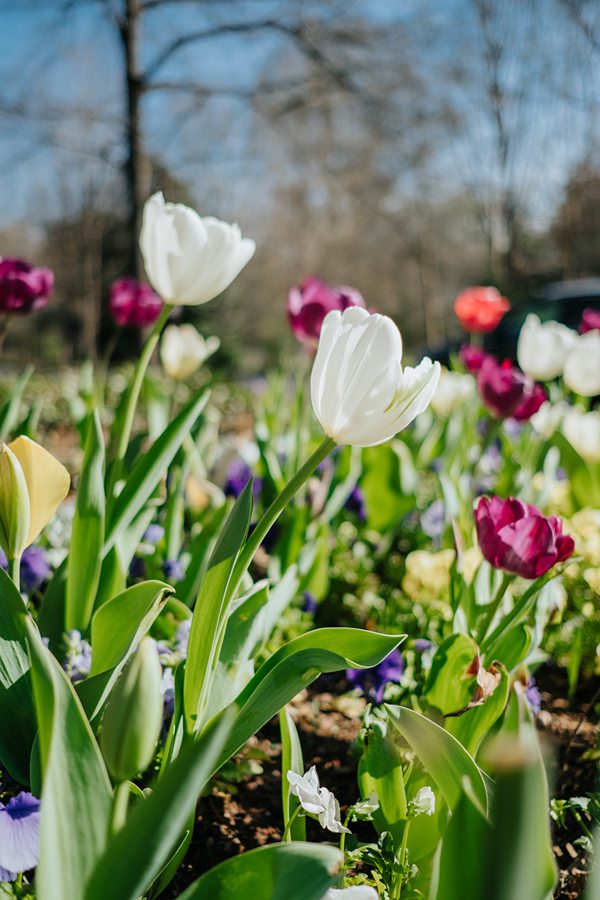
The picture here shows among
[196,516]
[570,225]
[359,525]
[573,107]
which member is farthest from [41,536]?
[570,225]

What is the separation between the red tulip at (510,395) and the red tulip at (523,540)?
2.91 feet

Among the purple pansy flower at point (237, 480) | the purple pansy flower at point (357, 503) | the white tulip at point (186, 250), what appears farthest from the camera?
the purple pansy flower at point (357, 503)

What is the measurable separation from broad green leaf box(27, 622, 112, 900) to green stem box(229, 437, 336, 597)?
32 centimetres

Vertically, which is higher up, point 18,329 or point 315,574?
point 315,574

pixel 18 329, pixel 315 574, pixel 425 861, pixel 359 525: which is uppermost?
pixel 425 861

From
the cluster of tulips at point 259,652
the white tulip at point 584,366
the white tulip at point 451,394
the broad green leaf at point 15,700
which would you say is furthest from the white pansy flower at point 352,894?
the white tulip at point 451,394

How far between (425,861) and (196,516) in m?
1.35

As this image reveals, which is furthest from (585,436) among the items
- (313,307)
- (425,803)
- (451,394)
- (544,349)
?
(425,803)

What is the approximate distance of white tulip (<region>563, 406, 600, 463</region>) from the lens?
9.62 feet

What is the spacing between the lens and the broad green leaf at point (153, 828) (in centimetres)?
73

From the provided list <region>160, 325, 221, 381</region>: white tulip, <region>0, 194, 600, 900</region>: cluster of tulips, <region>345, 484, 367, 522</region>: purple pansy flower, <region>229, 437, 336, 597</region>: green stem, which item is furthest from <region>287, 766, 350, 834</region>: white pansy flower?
<region>345, 484, 367, 522</region>: purple pansy flower

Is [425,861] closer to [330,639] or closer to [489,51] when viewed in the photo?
[330,639]

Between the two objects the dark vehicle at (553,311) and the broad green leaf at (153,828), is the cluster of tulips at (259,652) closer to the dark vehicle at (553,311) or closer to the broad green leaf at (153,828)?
the broad green leaf at (153,828)

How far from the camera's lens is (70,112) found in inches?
319
